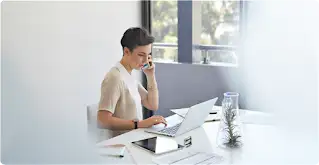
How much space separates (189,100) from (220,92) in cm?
29

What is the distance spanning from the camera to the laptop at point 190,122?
157 centimetres

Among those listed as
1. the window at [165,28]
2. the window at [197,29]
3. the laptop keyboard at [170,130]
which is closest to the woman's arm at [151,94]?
the laptop keyboard at [170,130]

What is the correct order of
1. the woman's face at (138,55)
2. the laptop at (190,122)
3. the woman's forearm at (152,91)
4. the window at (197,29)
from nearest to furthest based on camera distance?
the laptop at (190,122)
the woman's face at (138,55)
the woman's forearm at (152,91)
the window at (197,29)

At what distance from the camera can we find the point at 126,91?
178 centimetres

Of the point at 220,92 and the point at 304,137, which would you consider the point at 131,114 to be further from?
the point at 220,92

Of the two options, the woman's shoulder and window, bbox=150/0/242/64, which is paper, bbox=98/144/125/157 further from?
window, bbox=150/0/242/64

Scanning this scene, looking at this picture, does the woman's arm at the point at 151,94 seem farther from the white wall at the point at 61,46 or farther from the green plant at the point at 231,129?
the green plant at the point at 231,129

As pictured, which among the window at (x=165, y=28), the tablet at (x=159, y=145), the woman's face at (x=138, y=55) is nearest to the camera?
the tablet at (x=159, y=145)

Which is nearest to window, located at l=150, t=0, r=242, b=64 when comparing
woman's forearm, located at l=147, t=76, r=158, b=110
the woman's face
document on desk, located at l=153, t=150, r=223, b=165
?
woman's forearm, located at l=147, t=76, r=158, b=110

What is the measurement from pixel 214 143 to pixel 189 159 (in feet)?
0.75

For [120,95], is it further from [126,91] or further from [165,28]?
[165,28]

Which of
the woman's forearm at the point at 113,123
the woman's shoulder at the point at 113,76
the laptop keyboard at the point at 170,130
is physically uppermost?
the woman's shoulder at the point at 113,76

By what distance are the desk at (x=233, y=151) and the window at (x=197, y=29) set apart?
3.91 feet

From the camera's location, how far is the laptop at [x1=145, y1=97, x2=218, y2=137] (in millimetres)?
1572
